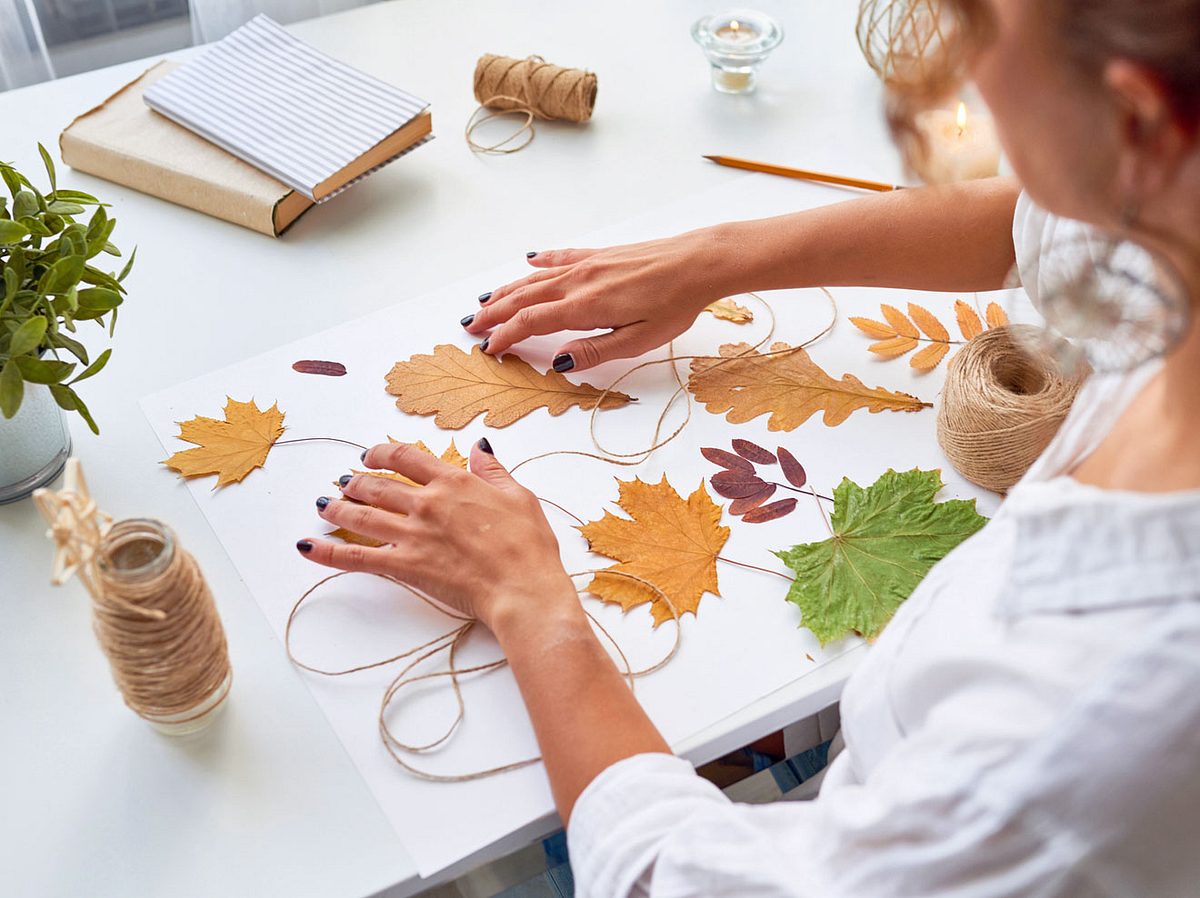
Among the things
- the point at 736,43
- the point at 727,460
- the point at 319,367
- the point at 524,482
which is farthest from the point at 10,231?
the point at 736,43

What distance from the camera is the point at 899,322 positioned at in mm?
996

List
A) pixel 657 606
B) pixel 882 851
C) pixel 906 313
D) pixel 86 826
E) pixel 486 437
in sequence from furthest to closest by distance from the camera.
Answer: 1. pixel 906 313
2. pixel 486 437
3. pixel 657 606
4. pixel 86 826
5. pixel 882 851

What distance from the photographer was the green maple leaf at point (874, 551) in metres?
0.79

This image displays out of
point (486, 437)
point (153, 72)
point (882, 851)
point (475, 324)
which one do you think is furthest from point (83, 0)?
point (882, 851)

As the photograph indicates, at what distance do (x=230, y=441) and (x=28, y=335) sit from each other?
185mm

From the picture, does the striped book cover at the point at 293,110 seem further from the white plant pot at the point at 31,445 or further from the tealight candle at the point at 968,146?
the tealight candle at the point at 968,146

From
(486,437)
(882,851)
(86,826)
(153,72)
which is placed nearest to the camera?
(882,851)

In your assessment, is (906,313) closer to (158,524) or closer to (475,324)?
(475,324)

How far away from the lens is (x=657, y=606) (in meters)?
0.79

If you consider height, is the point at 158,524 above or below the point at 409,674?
above

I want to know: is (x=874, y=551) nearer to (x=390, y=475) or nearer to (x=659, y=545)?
(x=659, y=545)

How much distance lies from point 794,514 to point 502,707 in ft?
A: 0.86

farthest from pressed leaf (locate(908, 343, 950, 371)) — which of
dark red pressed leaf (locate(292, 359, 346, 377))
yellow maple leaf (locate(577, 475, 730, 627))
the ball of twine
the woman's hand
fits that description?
the ball of twine

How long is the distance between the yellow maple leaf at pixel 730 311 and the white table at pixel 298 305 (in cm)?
16
